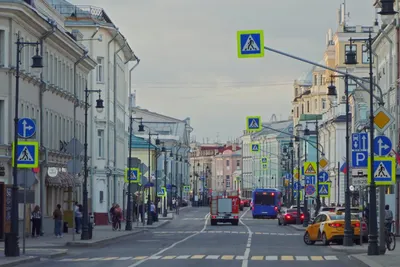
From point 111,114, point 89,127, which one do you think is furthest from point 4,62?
point 111,114

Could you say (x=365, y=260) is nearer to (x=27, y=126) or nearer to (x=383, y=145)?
(x=383, y=145)

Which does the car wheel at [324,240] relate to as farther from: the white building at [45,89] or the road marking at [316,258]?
the white building at [45,89]

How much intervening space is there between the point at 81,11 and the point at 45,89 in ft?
83.2

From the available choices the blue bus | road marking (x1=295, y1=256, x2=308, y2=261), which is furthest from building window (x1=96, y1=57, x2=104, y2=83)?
road marking (x1=295, y1=256, x2=308, y2=261)

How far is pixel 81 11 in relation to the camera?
8138 cm

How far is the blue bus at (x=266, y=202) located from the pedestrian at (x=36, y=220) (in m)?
59.0

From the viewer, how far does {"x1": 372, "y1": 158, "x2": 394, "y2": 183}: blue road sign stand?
33.1 m

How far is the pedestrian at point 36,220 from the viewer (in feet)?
168

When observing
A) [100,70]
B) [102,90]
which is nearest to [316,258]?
[102,90]

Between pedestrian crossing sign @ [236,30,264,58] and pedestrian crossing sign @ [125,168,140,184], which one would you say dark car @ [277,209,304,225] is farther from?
pedestrian crossing sign @ [236,30,264,58]

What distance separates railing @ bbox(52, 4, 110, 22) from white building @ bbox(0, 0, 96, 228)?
8.03 meters

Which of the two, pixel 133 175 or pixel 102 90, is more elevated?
pixel 102 90

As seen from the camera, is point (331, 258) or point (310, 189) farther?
point (310, 189)

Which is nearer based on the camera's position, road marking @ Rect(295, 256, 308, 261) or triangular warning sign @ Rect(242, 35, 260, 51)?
triangular warning sign @ Rect(242, 35, 260, 51)
